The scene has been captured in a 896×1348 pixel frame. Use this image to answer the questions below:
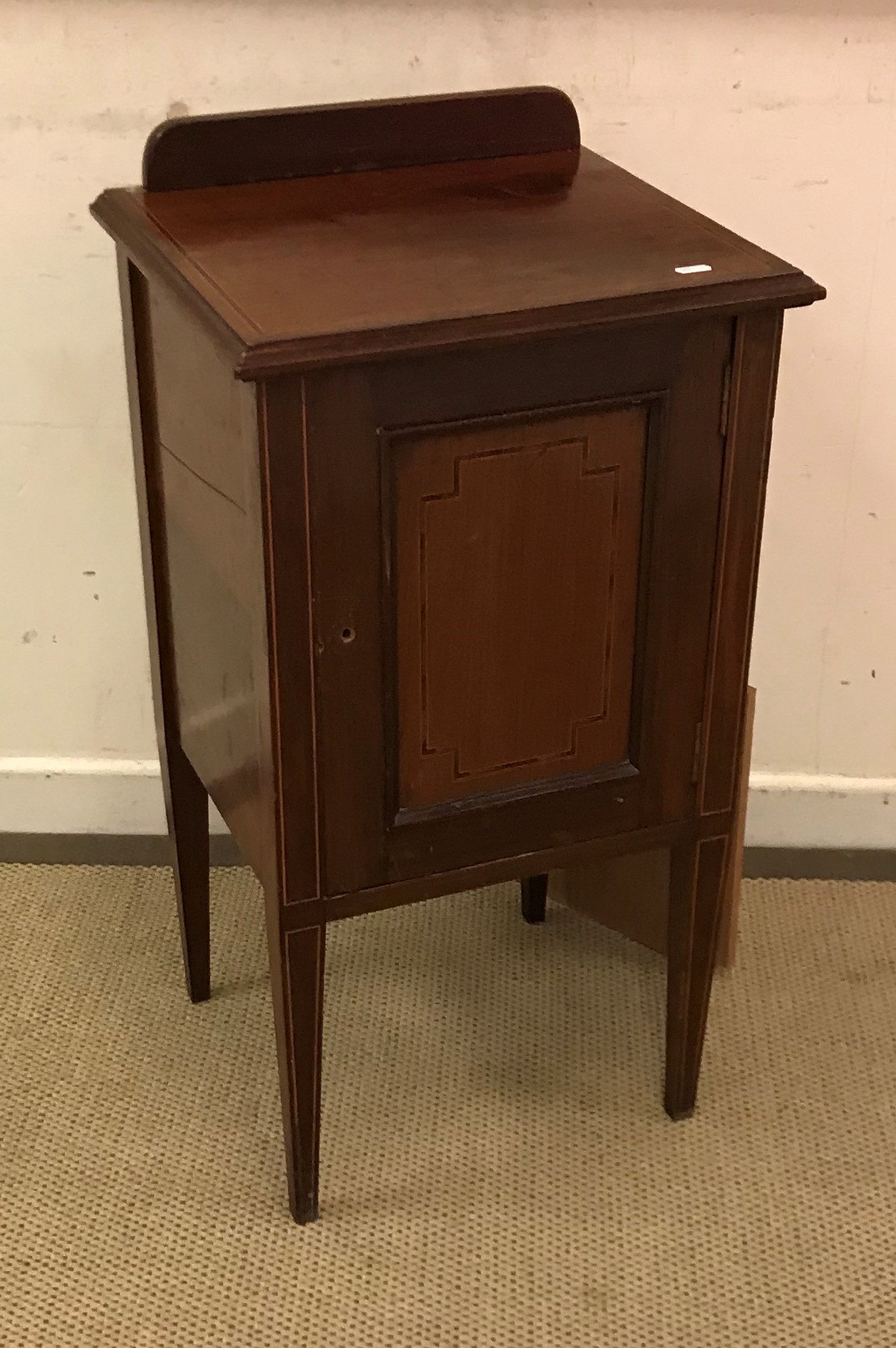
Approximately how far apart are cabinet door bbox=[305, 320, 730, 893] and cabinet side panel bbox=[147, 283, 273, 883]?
5 cm

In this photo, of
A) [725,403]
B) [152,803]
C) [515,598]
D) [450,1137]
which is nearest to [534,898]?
[450,1137]

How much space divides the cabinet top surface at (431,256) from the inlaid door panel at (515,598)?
86 mm

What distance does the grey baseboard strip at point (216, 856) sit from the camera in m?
1.86

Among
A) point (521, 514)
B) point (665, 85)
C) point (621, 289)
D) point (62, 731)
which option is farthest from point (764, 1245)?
point (665, 85)

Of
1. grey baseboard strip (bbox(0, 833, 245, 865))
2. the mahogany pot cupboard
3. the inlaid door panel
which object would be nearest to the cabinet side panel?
the mahogany pot cupboard

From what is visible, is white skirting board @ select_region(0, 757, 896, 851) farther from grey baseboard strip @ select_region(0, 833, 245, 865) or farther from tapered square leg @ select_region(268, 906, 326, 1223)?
tapered square leg @ select_region(268, 906, 326, 1223)

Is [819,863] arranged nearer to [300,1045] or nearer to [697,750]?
[697,750]

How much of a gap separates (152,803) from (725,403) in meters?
0.98

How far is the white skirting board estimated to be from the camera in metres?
1.85

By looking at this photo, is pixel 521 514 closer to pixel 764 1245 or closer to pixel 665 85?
pixel 665 85

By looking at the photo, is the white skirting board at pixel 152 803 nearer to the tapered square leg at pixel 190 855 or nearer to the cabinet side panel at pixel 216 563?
the tapered square leg at pixel 190 855

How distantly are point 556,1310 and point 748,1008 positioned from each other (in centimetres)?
44

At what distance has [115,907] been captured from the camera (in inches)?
70.5

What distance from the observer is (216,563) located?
1.25m
